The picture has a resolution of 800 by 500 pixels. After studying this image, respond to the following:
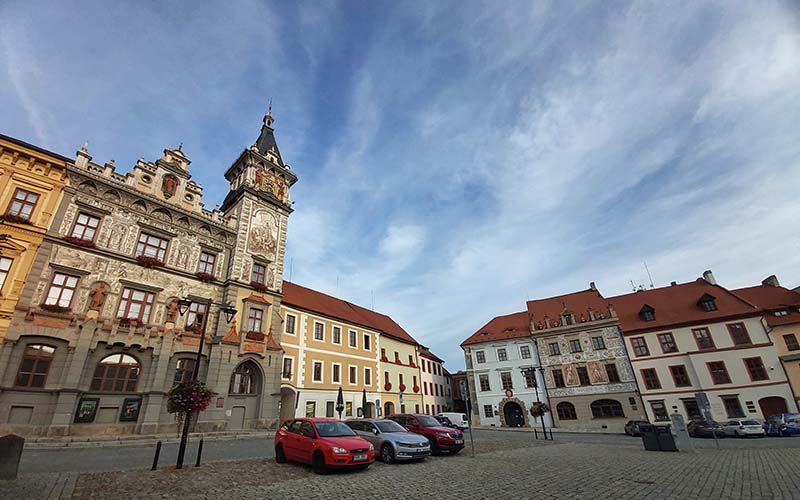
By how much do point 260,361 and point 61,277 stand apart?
12.2 meters

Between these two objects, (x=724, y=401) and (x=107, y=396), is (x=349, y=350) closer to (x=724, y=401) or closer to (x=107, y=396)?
(x=107, y=396)

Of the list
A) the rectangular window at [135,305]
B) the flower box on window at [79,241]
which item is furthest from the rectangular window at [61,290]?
the rectangular window at [135,305]

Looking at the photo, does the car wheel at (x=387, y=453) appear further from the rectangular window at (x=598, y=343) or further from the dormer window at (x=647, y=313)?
the dormer window at (x=647, y=313)

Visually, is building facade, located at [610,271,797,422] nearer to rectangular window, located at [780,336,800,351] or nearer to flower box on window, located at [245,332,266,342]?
rectangular window, located at [780,336,800,351]

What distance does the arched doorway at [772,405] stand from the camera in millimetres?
28469

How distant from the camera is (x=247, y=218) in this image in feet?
94.0

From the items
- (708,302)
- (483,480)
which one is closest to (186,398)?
(483,480)

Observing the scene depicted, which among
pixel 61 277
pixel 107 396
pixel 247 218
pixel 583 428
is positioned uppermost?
pixel 247 218

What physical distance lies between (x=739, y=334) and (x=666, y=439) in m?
23.9

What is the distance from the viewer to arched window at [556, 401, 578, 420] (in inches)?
1394

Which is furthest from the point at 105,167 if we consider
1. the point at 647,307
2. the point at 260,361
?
the point at 647,307

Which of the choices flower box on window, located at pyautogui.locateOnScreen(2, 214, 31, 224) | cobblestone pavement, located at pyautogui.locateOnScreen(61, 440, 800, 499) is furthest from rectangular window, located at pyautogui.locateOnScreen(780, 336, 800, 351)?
flower box on window, located at pyautogui.locateOnScreen(2, 214, 31, 224)

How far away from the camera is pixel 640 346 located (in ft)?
→ 114

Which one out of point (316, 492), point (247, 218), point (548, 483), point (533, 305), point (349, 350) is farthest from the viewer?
point (533, 305)
